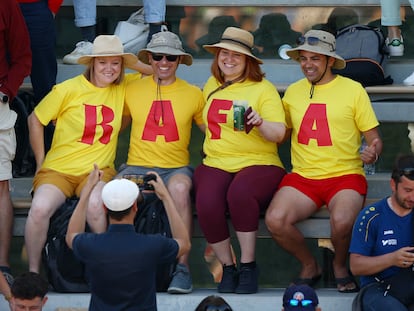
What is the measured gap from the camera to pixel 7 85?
6.82m

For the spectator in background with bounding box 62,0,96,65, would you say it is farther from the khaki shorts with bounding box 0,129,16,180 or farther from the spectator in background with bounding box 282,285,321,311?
the spectator in background with bounding box 282,285,321,311

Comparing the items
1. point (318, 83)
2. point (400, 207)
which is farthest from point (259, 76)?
point (400, 207)

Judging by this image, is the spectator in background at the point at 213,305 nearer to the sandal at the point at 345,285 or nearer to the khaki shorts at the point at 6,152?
the sandal at the point at 345,285

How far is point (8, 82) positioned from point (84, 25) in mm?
1124

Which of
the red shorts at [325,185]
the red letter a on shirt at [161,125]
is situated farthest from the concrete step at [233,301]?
the red letter a on shirt at [161,125]

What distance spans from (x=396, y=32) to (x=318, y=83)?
1.21m

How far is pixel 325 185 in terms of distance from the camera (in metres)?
6.60

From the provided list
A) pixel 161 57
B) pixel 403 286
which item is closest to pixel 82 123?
pixel 161 57

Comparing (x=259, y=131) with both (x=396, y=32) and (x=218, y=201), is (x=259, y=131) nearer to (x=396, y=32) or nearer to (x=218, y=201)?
(x=218, y=201)

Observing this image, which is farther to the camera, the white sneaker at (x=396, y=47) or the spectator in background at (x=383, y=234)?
the white sneaker at (x=396, y=47)

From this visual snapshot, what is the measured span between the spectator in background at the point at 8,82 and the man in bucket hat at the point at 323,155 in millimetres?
1465

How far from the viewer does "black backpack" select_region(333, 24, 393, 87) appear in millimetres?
7438

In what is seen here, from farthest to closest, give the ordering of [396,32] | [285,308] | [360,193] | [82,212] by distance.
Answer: [396,32]
[360,193]
[82,212]
[285,308]

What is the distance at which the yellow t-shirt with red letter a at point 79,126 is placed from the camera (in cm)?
680
